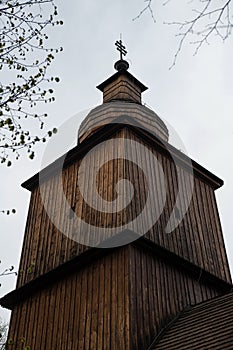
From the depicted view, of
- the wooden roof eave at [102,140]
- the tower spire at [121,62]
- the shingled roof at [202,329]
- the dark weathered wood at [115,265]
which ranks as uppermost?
the tower spire at [121,62]

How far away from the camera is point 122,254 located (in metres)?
9.98

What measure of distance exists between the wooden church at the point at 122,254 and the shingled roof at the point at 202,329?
3 centimetres

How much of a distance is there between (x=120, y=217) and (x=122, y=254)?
0.93m

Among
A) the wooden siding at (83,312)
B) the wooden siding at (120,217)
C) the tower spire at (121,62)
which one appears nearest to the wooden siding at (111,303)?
the wooden siding at (83,312)

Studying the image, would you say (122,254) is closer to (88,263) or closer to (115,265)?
(115,265)

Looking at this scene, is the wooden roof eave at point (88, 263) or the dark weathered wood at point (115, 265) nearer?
the dark weathered wood at point (115, 265)

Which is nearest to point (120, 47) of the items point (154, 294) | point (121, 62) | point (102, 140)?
point (121, 62)

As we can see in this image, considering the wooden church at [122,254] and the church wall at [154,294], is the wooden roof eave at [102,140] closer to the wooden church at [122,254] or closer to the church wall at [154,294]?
the wooden church at [122,254]

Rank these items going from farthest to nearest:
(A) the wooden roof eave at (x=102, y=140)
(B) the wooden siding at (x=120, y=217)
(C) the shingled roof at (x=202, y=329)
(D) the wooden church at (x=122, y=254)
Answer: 1. (A) the wooden roof eave at (x=102, y=140)
2. (B) the wooden siding at (x=120, y=217)
3. (D) the wooden church at (x=122, y=254)
4. (C) the shingled roof at (x=202, y=329)

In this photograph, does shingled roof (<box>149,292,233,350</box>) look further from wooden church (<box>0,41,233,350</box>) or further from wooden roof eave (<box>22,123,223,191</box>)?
wooden roof eave (<box>22,123,223,191</box>)

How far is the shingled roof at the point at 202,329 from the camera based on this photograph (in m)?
8.14

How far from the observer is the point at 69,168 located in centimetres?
1338

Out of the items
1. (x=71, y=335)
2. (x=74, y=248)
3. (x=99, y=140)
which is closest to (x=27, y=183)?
(x=99, y=140)

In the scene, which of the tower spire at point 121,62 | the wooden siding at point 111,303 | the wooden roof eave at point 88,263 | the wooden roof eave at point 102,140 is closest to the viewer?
the wooden siding at point 111,303
